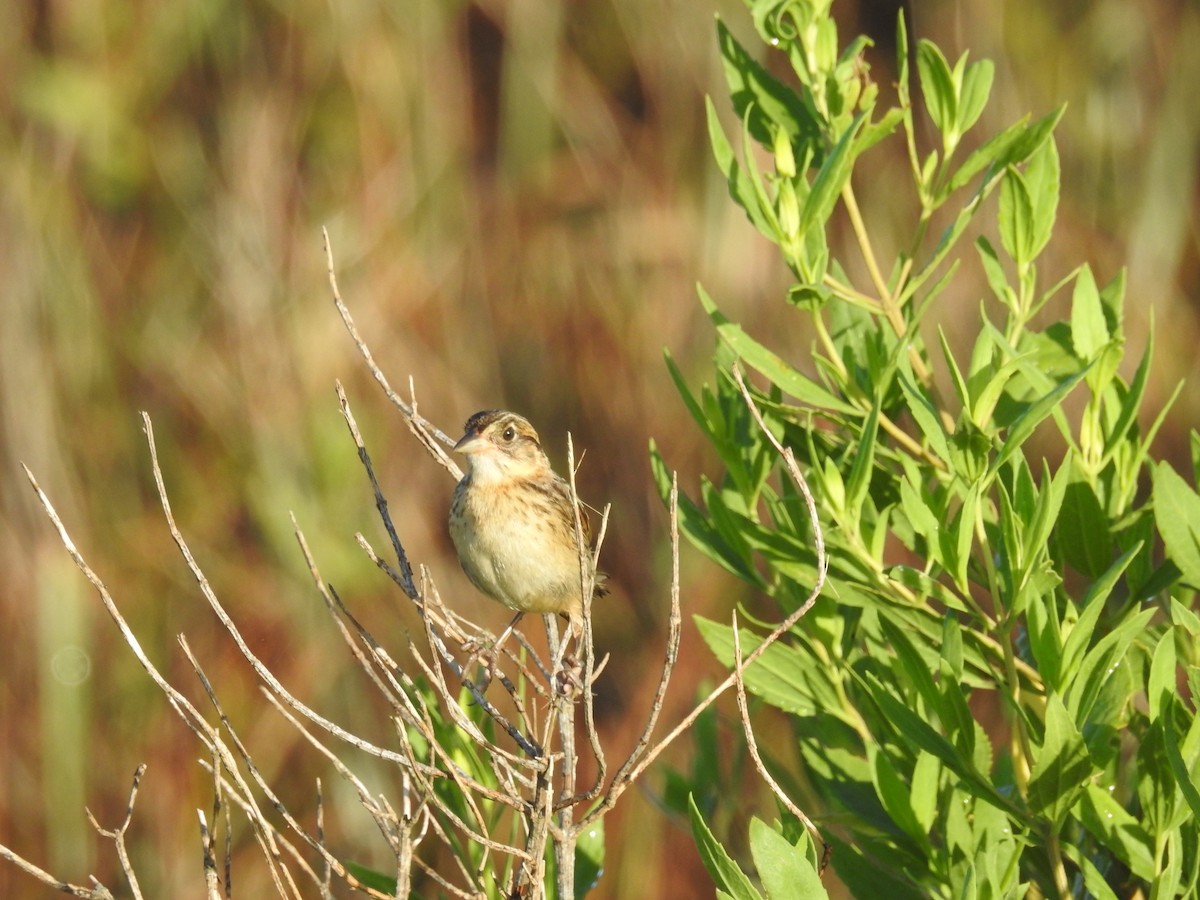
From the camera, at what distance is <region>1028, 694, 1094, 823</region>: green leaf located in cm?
178

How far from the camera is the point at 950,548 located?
190 cm

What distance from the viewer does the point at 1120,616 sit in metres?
2.11

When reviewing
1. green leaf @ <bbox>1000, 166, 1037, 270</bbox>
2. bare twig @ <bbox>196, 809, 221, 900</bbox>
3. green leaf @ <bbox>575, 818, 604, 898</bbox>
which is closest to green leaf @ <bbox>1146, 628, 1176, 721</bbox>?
green leaf @ <bbox>1000, 166, 1037, 270</bbox>

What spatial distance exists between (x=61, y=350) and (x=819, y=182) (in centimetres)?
555

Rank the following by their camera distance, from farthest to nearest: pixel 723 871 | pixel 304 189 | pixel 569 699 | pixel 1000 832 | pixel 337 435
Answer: pixel 304 189 < pixel 337 435 < pixel 569 699 < pixel 1000 832 < pixel 723 871

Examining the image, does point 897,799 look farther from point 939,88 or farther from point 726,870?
point 939,88

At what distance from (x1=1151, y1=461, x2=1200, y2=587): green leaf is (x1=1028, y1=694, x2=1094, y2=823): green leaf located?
0.29m

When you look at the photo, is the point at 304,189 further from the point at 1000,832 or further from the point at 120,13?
the point at 1000,832

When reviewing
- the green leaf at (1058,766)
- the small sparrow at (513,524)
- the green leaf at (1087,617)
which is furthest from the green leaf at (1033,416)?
the small sparrow at (513,524)

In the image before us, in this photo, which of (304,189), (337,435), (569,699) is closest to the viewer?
(569,699)

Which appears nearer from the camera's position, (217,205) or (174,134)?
(217,205)

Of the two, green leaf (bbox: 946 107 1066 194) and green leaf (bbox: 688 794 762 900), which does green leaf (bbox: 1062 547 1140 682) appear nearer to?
green leaf (bbox: 688 794 762 900)

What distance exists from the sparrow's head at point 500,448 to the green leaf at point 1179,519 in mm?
1807

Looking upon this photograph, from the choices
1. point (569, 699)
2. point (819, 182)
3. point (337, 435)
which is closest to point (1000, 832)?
point (569, 699)
